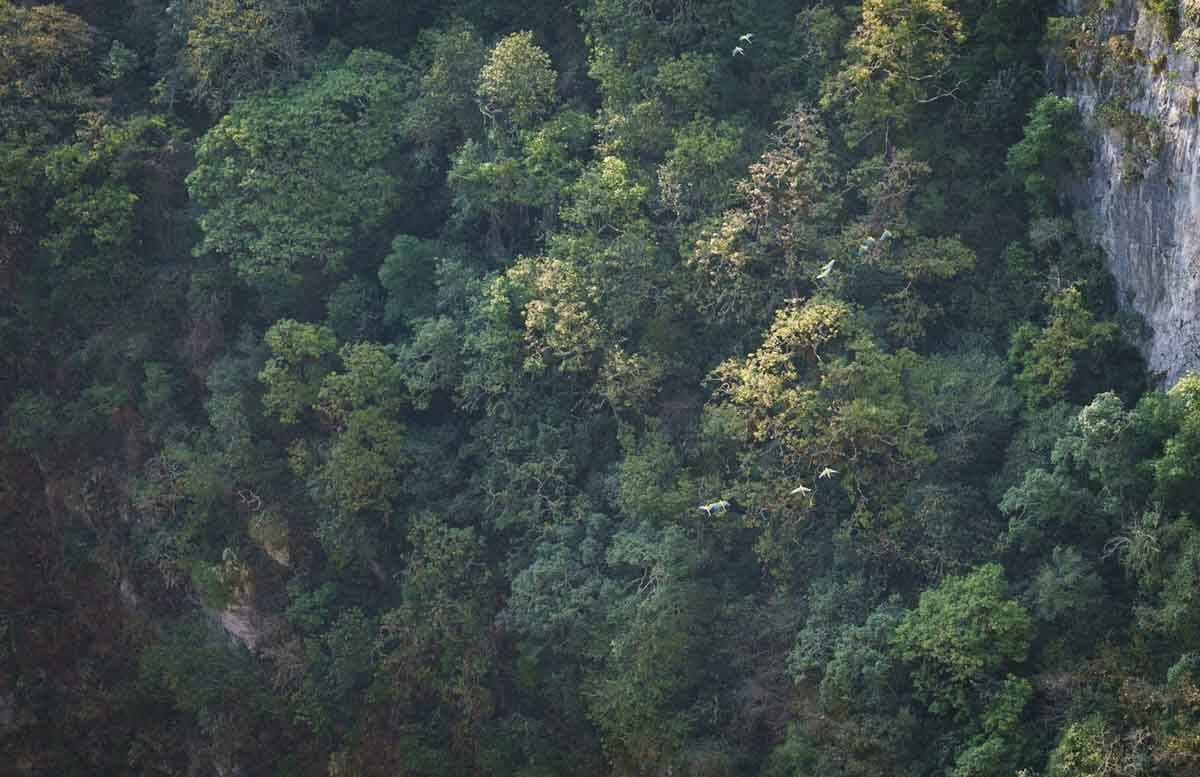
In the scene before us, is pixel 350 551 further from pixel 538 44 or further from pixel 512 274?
pixel 538 44

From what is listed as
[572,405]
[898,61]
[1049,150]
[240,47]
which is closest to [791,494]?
[572,405]

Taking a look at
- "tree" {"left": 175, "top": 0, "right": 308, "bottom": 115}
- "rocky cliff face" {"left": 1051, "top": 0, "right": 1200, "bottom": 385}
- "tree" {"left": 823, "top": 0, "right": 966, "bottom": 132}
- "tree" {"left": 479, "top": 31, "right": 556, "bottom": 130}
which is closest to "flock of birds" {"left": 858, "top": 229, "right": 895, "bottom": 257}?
"tree" {"left": 823, "top": 0, "right": 966, "bottom": 132}

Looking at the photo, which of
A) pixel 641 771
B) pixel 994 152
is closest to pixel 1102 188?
pixel 994 152

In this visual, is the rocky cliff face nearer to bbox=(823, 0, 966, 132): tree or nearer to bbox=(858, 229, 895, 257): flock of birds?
bbox=(823, 0, 966, 132): tree

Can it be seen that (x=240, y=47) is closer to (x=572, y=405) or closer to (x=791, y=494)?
(x=572, y=405)

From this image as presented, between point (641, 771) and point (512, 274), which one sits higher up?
point (512, 274)

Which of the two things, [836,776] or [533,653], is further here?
[533,653]
